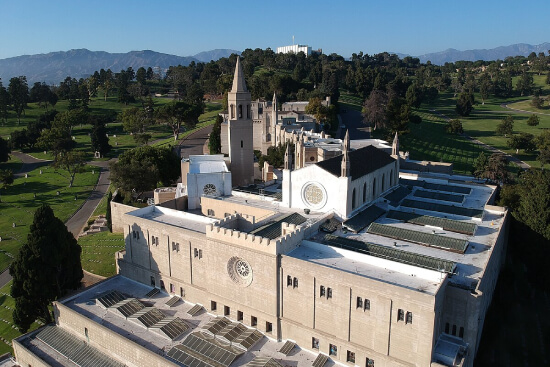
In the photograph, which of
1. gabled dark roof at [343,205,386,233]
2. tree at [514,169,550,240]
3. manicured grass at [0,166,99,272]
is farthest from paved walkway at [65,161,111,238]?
tree at [514,169,550,240]

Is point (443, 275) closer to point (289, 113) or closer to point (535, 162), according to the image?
point (289, 113)

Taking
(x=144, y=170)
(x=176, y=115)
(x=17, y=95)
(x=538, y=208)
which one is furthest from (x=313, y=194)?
(x=17, y=95)

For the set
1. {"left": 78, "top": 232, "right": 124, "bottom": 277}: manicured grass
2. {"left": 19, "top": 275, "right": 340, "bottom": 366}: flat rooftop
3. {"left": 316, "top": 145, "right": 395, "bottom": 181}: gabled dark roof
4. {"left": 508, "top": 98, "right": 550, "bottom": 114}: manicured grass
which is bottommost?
{"left": 78, "top": 232, "right": 124, "bottom": 277}: manicured grass

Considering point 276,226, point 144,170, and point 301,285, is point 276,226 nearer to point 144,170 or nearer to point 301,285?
point 301,285

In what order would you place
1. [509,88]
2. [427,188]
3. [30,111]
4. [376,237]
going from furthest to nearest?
[509,88] → [30,111] → [427,188] → [376,237]

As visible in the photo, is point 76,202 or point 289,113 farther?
point 289,113

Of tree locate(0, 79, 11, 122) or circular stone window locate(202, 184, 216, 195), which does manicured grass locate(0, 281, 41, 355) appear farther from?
tree locate(0, 79, 11, 122)

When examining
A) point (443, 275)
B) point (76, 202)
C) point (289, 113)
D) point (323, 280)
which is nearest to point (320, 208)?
point (323, 280)
